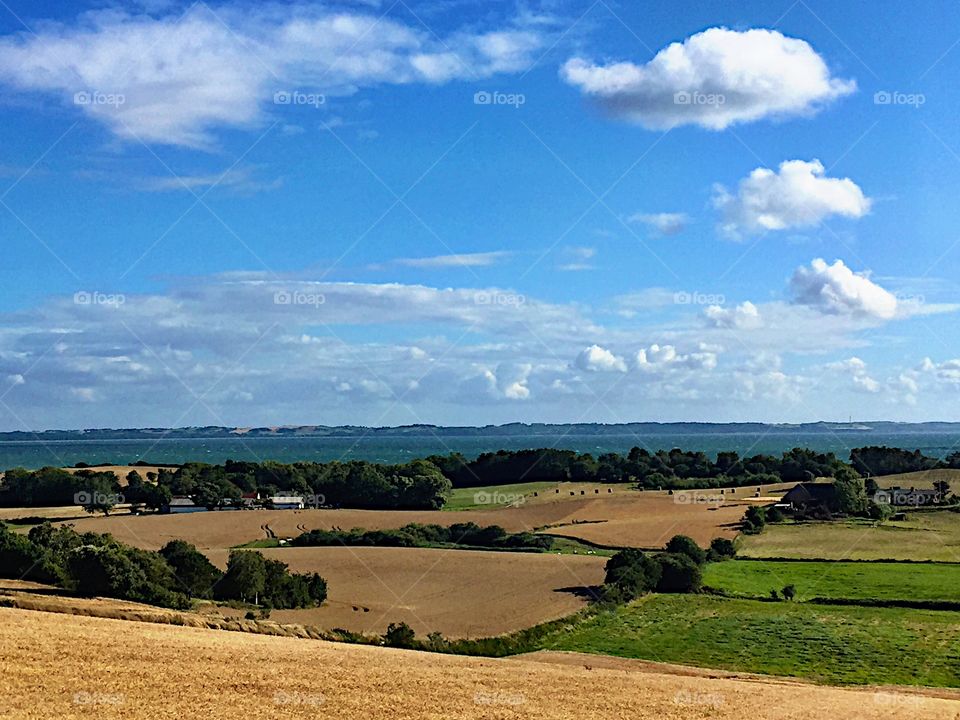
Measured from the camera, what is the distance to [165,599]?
40875 millimetres

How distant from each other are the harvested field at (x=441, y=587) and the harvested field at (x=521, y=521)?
448 inches

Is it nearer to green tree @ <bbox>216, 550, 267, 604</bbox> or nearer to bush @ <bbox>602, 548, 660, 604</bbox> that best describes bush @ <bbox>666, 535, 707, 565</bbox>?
bush @ <bbox>602, 548, 660, 604</bbox>

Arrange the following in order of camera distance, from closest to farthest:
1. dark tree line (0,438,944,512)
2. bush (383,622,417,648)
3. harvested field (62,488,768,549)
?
bush (383,622,417,648), harvested field (62,488,768,549), dark tree line (0,438,944,512)

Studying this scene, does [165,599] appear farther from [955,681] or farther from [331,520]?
[331,520]

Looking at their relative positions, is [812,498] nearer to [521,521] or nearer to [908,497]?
[908,497]

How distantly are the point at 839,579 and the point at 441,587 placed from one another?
2326 cm

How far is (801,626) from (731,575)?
1597 centimetres

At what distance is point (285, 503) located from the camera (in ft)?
335

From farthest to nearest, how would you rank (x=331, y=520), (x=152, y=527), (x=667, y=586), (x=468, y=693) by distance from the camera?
1. (x=331, y=520)
2. (x=152, y=527)
3. (x=667, y=586)
4. (x=468, y=693)

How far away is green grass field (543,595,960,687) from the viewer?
36953mm

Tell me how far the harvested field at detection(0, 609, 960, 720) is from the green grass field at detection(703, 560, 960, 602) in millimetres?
22119

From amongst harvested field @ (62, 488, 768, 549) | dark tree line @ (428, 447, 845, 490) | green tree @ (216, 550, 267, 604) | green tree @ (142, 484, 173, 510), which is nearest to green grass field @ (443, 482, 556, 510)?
harvested field @ (62, 488, 768, 549)

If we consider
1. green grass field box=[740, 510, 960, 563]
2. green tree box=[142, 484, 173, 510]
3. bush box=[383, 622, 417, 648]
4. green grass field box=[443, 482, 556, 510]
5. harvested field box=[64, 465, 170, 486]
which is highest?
harvested field box=[64, 465, 170, 486]

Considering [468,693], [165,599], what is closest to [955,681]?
[468,693]
